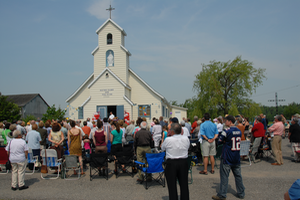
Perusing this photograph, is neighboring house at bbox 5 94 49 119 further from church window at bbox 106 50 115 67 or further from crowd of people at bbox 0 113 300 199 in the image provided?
crowd of people at bbox 0 113 300 199

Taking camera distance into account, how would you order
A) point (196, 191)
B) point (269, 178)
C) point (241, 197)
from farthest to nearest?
point (269, 178)
point (196, 191)
point (241, 197)

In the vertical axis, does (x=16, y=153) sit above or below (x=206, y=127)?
below

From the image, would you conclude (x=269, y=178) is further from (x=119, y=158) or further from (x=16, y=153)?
(x=16, y=153)

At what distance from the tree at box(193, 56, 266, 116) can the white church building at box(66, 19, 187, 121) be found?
923cm

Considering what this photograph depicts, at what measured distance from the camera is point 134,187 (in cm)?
615

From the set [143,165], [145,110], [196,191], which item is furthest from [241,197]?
[145,110]

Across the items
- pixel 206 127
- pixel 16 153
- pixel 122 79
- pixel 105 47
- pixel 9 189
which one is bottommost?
pixel 9 189

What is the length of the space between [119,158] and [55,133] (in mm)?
2526

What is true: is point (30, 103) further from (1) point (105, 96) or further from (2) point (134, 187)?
(2) point (134, 187)

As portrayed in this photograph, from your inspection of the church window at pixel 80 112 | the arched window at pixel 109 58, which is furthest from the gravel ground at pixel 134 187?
the arched window at pixel 109 58

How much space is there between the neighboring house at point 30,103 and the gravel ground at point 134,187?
39096 mm

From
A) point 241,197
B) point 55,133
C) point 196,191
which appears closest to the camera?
point 241,197

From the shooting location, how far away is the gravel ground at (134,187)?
5.47m

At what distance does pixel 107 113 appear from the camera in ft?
65.7
